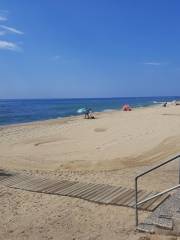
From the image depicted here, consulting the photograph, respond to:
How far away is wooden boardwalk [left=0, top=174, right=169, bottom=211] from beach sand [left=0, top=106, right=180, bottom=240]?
25 centimetres

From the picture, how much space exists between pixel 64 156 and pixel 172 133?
6.24 m

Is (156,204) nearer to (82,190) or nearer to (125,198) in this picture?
(125,198)

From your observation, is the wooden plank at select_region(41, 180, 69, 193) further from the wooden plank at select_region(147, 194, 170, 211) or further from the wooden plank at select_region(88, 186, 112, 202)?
Answer: the wooden plank at select_region(147, 194, 170, 211)

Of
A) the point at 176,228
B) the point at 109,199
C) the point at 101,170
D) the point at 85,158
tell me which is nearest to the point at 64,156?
the point at 85,158

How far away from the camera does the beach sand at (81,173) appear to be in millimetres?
6227

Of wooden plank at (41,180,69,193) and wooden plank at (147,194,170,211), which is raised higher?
wooden plank at (147,194,170,211)

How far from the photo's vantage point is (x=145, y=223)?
5.94 m

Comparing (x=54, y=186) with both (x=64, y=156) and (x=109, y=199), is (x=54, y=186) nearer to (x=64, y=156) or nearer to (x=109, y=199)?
(x=109, y=199)

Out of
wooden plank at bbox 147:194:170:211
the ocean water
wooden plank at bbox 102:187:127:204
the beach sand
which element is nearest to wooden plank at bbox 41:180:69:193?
the beach sand

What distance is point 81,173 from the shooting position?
1024 centimetres

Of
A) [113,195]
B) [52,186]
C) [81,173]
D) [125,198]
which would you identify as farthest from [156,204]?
[81,173]

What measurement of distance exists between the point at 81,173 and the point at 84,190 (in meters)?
1.94

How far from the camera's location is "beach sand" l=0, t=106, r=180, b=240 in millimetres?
6227

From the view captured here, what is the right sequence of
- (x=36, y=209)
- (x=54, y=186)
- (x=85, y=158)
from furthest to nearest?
(x=85, y=158) < (x=54, y=186) < (x=36, y=209)
